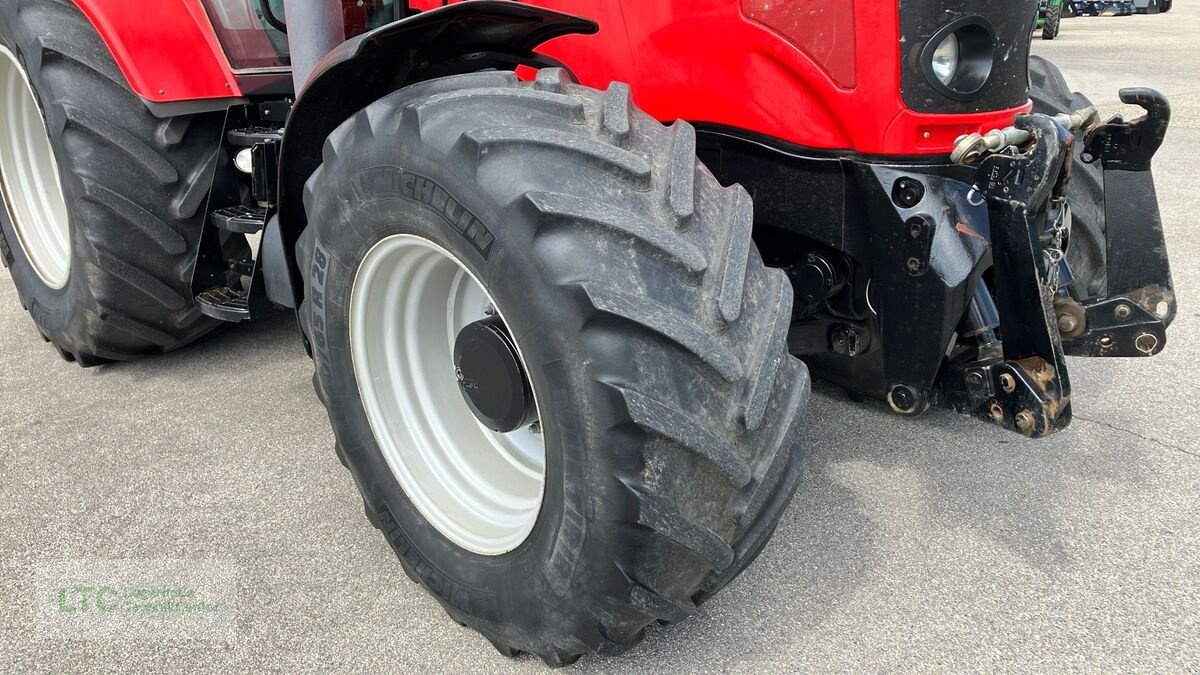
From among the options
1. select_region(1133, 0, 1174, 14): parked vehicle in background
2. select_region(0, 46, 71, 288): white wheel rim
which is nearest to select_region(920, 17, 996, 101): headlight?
select_region(0, 46, 71, 288): white wheel rim

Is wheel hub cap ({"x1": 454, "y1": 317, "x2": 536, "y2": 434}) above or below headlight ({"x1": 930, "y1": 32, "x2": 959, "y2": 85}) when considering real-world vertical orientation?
below

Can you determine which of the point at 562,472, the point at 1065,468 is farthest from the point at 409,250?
the point at 1065,468

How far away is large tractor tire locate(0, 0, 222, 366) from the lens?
9.11ft

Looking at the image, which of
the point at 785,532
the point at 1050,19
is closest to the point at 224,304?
the point at 785,532

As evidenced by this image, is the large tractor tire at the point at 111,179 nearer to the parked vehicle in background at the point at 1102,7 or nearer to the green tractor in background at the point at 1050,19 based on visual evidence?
the green tractor in background at the point at 1050,19

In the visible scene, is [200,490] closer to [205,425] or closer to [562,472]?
[205,425]

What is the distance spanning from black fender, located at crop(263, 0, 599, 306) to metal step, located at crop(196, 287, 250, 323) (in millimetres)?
594

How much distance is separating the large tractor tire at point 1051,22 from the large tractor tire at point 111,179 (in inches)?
668

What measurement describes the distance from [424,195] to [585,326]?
0.44 m

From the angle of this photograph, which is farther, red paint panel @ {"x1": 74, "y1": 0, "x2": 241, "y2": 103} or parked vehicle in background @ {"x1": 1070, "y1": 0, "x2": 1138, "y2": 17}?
parked vehicle in background @ {"x1": 1070, "y1": 0, "x2": 1138, "y2": 17}

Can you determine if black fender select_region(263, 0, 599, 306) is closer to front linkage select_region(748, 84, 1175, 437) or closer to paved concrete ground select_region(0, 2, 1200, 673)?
front linkage select_region(748, 84, 1175, 437)

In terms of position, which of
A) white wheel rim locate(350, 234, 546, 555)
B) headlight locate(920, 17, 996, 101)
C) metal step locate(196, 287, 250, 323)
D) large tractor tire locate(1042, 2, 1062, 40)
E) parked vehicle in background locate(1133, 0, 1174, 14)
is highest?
headlight locate(920, 17, 996, 101)

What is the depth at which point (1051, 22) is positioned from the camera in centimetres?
1683

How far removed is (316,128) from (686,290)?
1.08 meters
